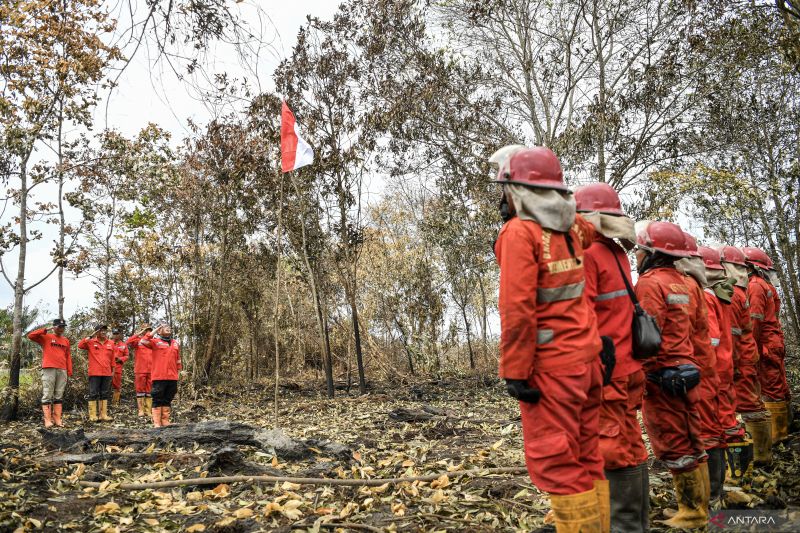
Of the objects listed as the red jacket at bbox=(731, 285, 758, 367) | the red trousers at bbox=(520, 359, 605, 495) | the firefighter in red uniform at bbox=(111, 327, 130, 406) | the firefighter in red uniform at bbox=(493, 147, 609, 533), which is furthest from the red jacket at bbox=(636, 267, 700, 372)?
the firefighter in red uniform at bbox=(111, 327, 130, 406)

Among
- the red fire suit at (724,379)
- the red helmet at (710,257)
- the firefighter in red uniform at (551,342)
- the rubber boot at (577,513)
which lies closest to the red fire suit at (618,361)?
the firefighter in red uniform at (551,342)

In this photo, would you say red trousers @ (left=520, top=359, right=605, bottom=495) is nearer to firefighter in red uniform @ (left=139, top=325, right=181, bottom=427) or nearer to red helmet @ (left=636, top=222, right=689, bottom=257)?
red helmet @ (left=636, top=222, right=689, bottom=257)

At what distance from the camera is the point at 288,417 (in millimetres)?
12531

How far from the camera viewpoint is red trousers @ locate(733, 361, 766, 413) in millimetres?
5512

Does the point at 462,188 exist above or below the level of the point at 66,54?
below

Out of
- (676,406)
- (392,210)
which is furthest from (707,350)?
(392,210)

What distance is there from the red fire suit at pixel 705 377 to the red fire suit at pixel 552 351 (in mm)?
1736

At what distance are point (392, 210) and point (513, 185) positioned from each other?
25.3 meters

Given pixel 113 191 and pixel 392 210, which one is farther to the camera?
pixel 392 210

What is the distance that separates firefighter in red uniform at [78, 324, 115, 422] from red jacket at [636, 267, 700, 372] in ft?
41.0

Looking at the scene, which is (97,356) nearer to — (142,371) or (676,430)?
(142,371)

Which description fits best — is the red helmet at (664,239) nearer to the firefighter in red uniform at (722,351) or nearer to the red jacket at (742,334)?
the firefighter in red uniform at (722,351)

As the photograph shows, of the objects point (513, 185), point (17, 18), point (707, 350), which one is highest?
point (17, 18)

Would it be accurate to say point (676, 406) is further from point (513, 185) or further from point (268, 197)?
point (268, 197)
